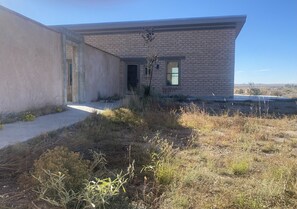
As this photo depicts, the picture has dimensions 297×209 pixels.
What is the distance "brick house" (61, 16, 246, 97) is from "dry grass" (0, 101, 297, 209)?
9.70 metres

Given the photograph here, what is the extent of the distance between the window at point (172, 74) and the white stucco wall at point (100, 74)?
2.99m

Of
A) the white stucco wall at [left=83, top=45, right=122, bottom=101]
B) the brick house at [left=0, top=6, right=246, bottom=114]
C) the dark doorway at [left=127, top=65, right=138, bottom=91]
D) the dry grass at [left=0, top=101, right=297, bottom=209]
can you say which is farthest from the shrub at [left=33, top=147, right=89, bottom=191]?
the dark doorway at [left=127, top=65, right=138, bottom=91]

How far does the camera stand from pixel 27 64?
8125mm

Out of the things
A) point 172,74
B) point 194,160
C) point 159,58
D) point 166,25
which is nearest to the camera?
point 194,160

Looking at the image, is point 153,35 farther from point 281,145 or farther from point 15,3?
point 281,145

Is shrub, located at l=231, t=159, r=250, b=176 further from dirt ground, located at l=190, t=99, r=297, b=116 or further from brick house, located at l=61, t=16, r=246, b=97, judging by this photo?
brick house, located at l=61, t=16, r=246, b=97

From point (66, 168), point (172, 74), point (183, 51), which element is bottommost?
point (66, 168)

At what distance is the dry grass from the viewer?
289cm

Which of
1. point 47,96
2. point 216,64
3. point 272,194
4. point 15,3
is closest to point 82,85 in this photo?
point 47,96

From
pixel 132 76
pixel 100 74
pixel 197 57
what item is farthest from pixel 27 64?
pixel 197 57

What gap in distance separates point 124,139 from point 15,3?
22.0 ft

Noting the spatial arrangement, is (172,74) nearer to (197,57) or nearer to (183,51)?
(183,51)

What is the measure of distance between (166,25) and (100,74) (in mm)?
5206

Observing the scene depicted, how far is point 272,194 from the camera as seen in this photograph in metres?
2.88
